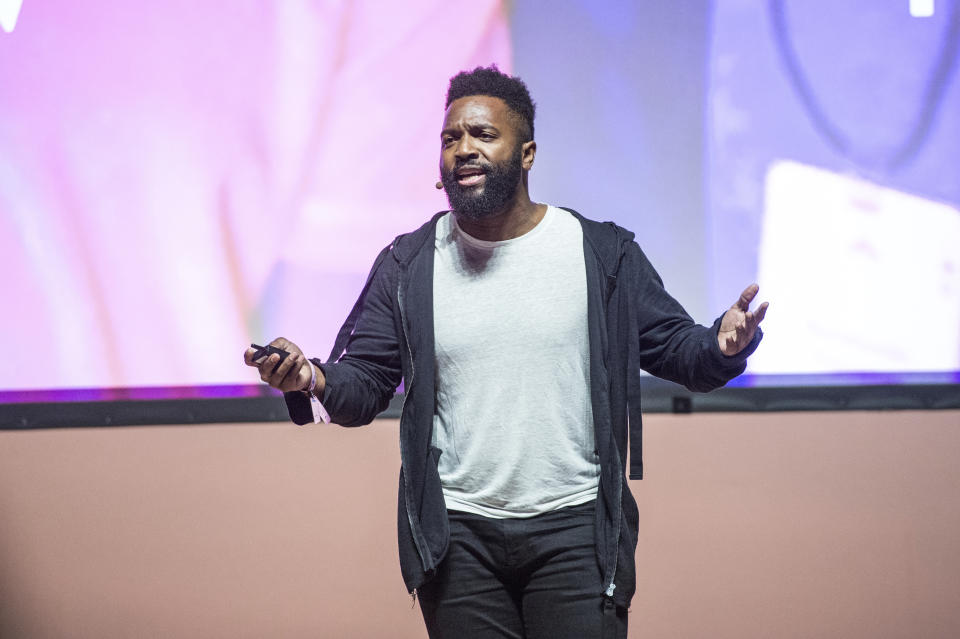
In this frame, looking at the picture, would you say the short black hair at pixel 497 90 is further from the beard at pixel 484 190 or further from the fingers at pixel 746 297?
the fingers at pixel 746 297

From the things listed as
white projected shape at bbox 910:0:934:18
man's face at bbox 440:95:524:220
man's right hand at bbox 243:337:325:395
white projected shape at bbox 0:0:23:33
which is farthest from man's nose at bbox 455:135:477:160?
white projected shape at bbox 0:0:23:33

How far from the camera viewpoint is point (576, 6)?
274cm

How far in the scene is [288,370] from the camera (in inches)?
57.9

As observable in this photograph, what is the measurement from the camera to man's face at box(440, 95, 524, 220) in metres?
1.60

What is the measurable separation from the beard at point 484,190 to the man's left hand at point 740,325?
43cm

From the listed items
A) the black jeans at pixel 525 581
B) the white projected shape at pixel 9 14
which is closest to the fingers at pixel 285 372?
the black jeans at pixel 525 581

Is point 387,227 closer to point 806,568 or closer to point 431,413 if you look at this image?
point 431,413

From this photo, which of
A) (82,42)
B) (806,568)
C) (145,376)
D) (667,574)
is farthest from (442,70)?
(806,568)

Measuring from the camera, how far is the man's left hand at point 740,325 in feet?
4.82

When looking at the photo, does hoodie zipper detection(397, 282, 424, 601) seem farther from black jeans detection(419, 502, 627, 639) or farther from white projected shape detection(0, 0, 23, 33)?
white projected shape detection(0, 0, 23, 33)

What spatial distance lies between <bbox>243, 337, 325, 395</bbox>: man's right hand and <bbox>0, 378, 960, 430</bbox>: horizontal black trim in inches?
49.3

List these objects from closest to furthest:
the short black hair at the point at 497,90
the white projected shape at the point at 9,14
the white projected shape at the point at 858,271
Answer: the short black hair at the point at 497,90
the white projected shape at the point at 858,271
the white projected shape at the point at 9,14

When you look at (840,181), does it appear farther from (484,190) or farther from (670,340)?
(484,190)

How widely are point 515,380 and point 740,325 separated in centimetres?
37
